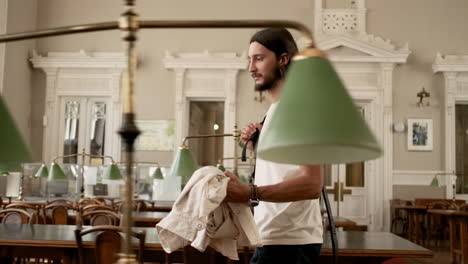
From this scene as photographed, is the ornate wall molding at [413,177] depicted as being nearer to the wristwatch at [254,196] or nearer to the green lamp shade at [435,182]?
the green lamp shade at [435,182]

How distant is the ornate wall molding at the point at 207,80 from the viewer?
473 inches

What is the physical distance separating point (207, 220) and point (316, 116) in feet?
3.22

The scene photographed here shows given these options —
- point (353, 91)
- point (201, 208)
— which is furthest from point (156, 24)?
point (353, 91)

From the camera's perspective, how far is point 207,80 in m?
12.1

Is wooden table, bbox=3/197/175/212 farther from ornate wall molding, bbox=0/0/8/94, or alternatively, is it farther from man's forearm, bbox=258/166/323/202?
man's forearm, bbox=258/166/323/202

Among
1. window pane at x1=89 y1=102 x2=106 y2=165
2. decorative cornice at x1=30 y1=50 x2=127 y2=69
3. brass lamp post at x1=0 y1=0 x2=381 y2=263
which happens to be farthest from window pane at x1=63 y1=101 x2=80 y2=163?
brass lamp post at x1=0 y1=0 x2=381 y2=263

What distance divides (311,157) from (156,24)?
43 cm

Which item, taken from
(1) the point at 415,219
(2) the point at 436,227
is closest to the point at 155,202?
(1) the point at 415,219

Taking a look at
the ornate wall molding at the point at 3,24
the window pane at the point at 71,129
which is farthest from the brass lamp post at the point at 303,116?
the window pane at the point at 71,129

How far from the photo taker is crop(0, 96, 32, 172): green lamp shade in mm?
1110

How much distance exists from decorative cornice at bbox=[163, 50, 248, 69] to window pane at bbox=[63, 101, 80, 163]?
2.41 meters

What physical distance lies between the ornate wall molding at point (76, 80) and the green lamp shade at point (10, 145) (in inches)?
447

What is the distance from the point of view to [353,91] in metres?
11.8

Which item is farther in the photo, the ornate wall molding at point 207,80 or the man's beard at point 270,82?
the ornate wall molding at point 207,80
